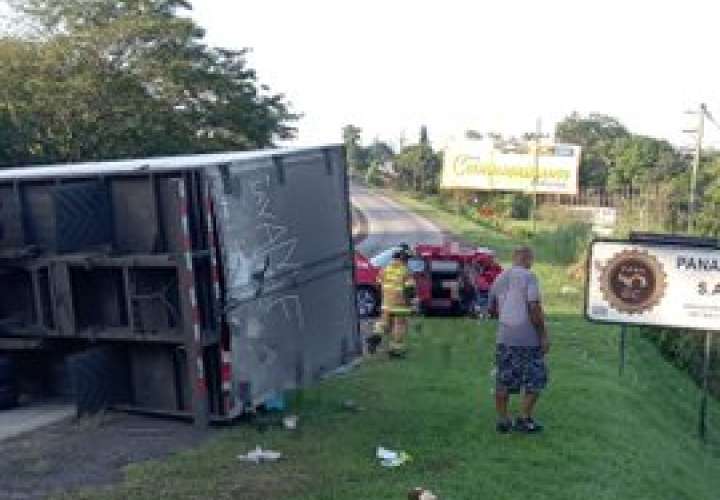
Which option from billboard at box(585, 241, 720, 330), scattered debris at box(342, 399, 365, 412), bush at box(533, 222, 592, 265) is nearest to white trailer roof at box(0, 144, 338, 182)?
scattered debris at box(342, 399, 365, 412)

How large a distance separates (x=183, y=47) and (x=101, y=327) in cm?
3262

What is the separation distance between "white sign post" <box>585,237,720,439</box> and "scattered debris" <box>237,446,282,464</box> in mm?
4951

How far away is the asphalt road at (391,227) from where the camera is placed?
39188 millimetres

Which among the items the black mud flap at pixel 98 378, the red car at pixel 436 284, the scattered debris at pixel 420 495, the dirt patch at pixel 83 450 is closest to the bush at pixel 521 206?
the red car at pixel 436 284

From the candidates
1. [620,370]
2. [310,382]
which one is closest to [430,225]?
[620,370]

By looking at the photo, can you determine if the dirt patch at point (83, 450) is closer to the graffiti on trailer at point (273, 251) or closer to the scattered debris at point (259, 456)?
the scattered debris at point (259, 456)

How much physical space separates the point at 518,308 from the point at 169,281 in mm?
3265

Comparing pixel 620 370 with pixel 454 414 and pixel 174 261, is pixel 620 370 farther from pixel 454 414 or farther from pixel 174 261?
pixel 174 261

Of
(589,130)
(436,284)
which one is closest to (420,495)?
(436,284)

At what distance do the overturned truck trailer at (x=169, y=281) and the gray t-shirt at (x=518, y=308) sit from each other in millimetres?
2099

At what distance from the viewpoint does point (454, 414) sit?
9562 mm

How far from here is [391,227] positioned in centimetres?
4941

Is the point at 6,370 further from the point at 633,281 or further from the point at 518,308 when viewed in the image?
the point at 633,281

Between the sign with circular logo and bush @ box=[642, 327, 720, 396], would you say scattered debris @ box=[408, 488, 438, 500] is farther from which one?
bush @ box=[642, 327, 720, 396]
